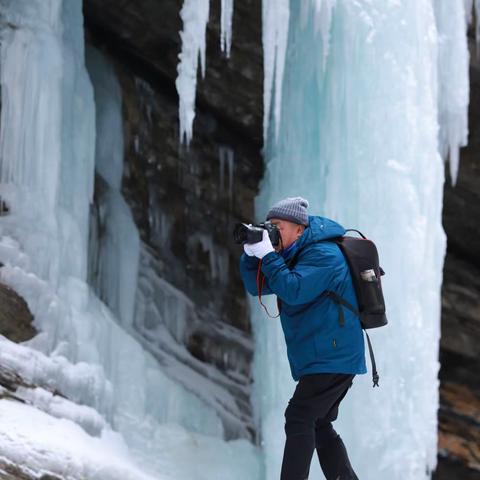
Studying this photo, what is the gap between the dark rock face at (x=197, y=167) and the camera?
7.99m

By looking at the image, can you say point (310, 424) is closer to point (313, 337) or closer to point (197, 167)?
point (313, 337)

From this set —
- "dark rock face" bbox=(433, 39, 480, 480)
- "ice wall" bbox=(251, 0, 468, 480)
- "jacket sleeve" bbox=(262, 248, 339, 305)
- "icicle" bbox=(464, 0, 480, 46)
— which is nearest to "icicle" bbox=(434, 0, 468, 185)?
"ice wall" bbox=(251, 0, 468, 480)

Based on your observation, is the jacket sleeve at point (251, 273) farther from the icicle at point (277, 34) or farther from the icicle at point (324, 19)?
the icicle at point (324, 19)

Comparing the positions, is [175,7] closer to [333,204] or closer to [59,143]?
[59,143]

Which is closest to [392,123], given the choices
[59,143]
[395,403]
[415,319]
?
[415,319]

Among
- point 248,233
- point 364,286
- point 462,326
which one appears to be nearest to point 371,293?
point 364,286

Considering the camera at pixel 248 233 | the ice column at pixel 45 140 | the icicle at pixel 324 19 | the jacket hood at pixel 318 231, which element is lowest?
the camera at pixel 248 233

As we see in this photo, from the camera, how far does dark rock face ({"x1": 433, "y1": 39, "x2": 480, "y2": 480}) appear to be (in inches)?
343

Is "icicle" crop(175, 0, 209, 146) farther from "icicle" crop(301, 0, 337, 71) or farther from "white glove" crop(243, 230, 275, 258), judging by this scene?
"white glove" crop(243, 230, 275, 258)

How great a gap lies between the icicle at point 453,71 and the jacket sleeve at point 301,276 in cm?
333

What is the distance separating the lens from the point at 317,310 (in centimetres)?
407

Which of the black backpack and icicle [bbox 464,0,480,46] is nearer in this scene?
the black backpack

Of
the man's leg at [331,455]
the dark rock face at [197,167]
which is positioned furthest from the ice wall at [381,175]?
the man's leg at [331,455]

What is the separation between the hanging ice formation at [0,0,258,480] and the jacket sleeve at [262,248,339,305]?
2.13 m
